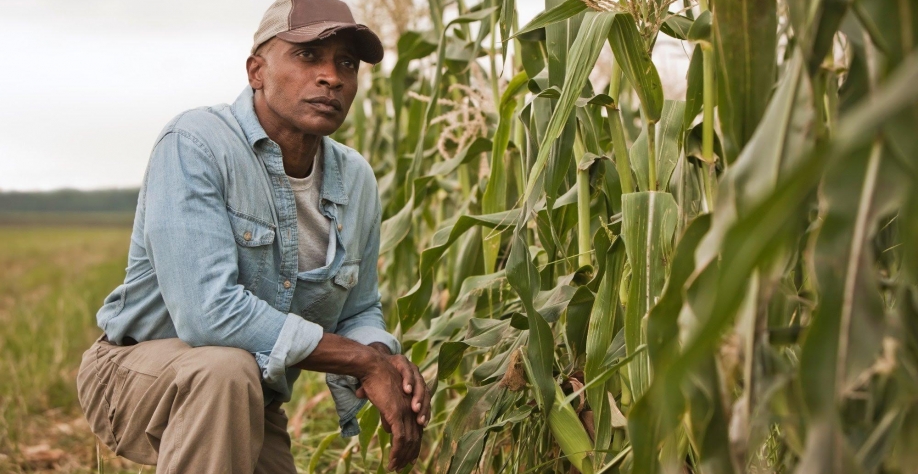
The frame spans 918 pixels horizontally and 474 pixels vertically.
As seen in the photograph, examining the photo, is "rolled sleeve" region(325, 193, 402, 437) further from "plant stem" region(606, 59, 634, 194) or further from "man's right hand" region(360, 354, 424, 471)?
"plant stem" region(606, 59, 634, 194)

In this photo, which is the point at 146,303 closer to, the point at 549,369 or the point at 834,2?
the point at 549,369

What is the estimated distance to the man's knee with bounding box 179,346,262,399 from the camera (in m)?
2.07

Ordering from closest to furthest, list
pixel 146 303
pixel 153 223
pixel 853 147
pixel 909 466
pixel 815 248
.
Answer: pixel 853 147
pixel 815 248
pixel 909 466
pixel 153 223
pixel 146 303

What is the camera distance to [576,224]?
2412 mm

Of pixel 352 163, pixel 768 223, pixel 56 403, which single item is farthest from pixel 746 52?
pixel 56 403

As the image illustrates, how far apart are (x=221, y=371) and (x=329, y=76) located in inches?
30.6

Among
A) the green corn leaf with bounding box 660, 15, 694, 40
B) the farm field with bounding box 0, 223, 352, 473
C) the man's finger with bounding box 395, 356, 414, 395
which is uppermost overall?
the green corn leaf with bounding box 660, 15, 694, 40

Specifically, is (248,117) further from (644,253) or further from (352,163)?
(644,253)

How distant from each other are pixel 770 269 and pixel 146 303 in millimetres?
1684

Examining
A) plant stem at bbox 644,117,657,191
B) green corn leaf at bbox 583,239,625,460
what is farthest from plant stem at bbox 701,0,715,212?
green corn leaf at bbox 583,239,625,460

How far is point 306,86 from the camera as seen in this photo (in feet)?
7.75

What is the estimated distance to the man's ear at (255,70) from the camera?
2470 mm

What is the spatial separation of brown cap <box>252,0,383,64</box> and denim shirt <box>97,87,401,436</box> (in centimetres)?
19

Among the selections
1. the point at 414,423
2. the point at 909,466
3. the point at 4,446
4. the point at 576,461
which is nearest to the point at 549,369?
the point at 576,461
